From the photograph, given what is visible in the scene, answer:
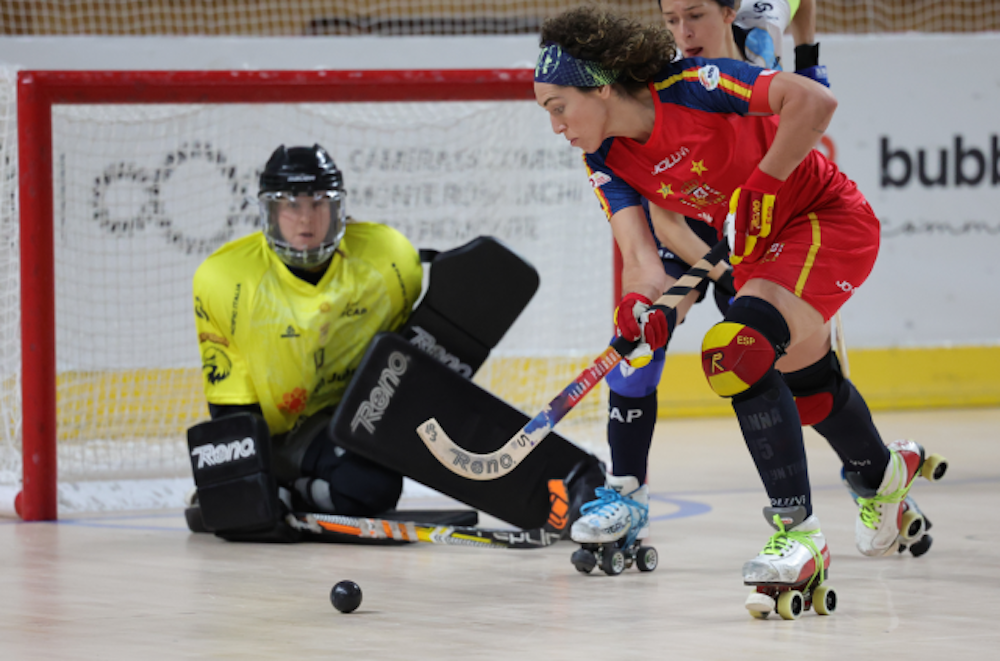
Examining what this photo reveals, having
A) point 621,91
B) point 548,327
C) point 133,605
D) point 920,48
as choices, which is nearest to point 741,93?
point 621,91

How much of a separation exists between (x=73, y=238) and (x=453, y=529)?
220 centimetres

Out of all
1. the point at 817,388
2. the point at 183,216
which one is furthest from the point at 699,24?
the point at 183,216

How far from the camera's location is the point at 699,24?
2936 mm

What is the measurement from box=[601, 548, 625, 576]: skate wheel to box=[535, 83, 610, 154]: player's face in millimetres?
853

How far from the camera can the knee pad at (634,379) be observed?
2.87m

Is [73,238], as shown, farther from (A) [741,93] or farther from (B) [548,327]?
(A) [741,93]

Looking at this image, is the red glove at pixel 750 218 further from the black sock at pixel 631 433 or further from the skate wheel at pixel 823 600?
the skate wheel at pixel 823 600

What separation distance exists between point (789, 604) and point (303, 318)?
1.58 m

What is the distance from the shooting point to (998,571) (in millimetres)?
2689

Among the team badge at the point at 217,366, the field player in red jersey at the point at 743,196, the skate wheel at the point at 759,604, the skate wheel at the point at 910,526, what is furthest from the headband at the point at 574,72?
the team badge at the point at 217,366

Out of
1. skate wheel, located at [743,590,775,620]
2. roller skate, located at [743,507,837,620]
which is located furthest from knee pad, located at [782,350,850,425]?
skate wheel, located at [743,590,775,620]

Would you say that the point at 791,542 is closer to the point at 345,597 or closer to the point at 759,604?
the point at 759,604

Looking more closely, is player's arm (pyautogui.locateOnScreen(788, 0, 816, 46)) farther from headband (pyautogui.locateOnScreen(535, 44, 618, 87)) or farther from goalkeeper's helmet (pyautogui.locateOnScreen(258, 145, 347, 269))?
goalkeeper's helmet (pyautogui.locateOnScreen(258, 145, 347, 269))

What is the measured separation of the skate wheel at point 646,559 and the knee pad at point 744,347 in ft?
1.96
